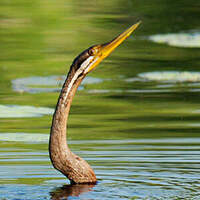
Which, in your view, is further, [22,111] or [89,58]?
[22,111]

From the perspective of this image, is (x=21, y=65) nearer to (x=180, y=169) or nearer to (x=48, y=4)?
(x=180, y=169)

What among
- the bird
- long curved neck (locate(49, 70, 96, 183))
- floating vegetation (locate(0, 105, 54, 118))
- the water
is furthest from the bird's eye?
floating vegetation (locate(0, 105, 54, 118))

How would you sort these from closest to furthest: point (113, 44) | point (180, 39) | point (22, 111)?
1. point (113, 44)
2. point (22, 111)
3. point (180, 39)

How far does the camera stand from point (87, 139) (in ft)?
33.9

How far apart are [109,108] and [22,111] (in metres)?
1.19

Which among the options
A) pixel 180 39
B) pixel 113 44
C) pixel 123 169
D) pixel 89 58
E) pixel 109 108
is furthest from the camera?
pixel 180 39

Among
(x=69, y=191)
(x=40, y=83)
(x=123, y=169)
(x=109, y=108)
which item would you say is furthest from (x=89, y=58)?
(x=40, y=83)

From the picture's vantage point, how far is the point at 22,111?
11.9 m

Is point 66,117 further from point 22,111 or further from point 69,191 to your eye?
point 22,111

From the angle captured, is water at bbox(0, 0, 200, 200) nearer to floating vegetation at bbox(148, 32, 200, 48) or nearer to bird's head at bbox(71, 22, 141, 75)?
floating vegetation at bbox(148, 32, 200, 48)

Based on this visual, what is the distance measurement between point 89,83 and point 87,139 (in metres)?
4.09

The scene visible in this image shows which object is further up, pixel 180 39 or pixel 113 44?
pixel 113 44

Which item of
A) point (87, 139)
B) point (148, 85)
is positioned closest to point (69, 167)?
point (87, 139)

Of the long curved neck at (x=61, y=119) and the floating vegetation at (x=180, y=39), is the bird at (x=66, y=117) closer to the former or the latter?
the long curved neck at (x=61, y=119)
